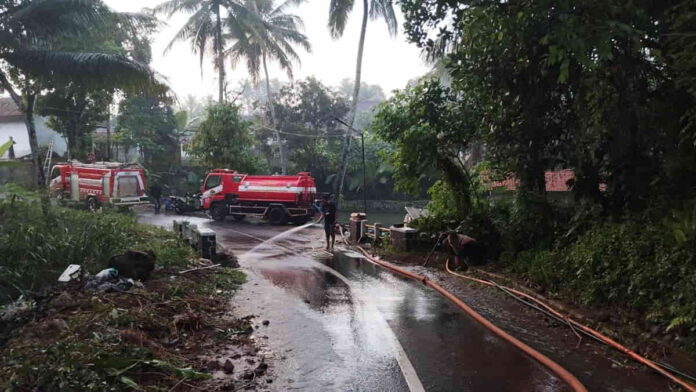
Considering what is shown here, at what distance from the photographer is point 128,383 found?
14.5 ft

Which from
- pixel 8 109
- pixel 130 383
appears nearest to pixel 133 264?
pixel 130 383

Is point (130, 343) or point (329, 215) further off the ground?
point (329, 215)

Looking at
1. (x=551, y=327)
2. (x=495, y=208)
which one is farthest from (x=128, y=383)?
(x=495, y=208)

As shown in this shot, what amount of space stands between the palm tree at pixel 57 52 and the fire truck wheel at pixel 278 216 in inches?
392

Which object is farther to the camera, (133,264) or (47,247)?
(47,247)

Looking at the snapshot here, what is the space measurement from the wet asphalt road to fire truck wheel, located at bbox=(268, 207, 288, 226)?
40.7ft

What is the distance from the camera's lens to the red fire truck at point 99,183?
81.7ft

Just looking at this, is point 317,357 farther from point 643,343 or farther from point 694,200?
point 694,200

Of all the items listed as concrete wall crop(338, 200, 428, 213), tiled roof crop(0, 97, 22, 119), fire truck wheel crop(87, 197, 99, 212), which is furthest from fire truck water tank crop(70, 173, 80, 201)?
concrete wall crop(338, 200, 428, 213)

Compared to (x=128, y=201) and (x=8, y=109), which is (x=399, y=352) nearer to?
(x=128, y=201)

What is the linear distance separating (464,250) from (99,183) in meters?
20.1

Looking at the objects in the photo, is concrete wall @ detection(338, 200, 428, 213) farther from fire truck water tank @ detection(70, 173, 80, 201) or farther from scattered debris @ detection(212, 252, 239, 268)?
scattered debris @ detection(212, 252, 239, 268)

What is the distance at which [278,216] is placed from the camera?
24.1m

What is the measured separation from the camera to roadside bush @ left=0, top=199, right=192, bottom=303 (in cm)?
827
